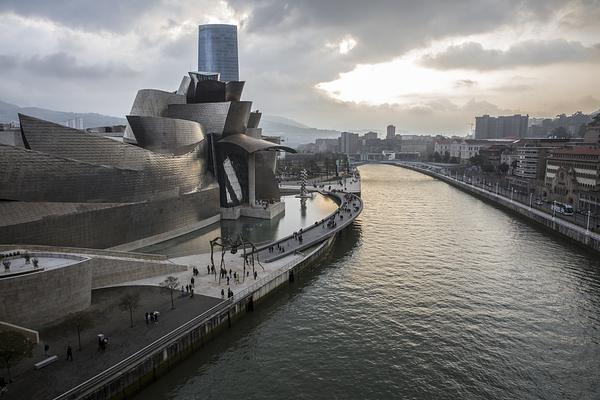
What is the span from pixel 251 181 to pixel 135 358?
37.4 metres

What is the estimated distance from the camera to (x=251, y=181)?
175 ft

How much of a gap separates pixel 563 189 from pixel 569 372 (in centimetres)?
4913

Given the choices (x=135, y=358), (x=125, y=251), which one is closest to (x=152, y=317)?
(x=135, y=358)

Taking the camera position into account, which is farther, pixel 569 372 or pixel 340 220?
pixel 340 220

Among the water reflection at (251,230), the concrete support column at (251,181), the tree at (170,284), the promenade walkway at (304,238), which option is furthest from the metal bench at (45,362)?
the concrete support column at (251,181)

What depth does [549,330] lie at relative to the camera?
22.2 meters

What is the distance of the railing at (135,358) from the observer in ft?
47.6

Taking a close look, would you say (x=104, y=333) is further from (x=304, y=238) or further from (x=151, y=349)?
(x=304, y=238)

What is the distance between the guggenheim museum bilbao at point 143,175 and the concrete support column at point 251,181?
0.13m

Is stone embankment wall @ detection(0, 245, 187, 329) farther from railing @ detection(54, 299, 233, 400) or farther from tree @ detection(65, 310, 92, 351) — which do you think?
railing @ detection(54, 299, 233, 400)

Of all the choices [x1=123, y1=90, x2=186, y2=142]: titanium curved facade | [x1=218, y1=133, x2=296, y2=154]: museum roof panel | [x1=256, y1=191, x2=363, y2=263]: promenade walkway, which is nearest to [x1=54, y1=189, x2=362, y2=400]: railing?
[x1=256, y1=191, x2=363, y2=263]: promenade walkway

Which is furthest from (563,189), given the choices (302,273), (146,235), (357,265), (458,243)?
(146,235)

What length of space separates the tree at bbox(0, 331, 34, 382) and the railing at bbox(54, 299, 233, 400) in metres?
2.37

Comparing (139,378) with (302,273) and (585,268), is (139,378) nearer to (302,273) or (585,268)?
(302,273)
